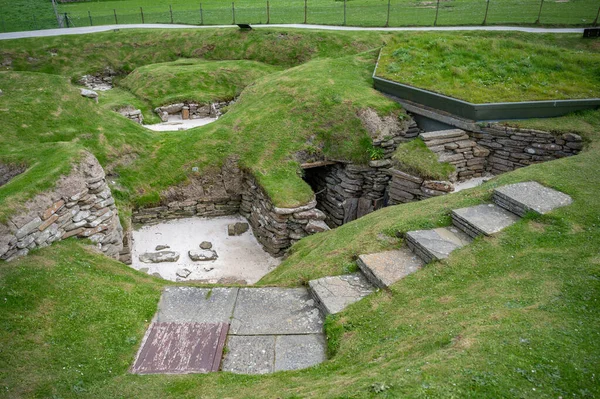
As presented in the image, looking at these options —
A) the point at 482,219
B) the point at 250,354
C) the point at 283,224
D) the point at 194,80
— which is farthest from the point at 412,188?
the point at 194,80

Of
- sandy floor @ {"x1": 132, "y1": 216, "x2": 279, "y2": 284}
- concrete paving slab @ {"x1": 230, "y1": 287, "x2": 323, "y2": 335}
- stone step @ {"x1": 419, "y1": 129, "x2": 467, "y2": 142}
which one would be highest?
stone step @ {"x1": 419, "y1": 129, "x2": 467, "y2": 142}

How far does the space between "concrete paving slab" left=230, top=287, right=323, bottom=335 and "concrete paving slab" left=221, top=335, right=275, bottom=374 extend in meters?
0.18

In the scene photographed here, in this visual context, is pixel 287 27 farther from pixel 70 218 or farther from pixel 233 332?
pixel 233 332


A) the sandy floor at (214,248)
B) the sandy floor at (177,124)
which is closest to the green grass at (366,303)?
the sandy floor at (214,248)

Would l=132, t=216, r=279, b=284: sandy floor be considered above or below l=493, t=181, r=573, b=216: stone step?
below

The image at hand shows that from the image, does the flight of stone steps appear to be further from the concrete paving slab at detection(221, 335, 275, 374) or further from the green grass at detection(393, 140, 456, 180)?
the green grass at detection(393, 140, 456, 180)

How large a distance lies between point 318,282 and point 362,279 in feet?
2.93

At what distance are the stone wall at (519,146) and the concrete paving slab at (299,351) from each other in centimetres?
992

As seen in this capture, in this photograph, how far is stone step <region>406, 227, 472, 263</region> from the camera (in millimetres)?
8422

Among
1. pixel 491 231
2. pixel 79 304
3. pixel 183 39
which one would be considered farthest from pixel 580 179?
pixel 183 39

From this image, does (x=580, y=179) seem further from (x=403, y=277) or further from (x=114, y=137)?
(x=114, y=137)

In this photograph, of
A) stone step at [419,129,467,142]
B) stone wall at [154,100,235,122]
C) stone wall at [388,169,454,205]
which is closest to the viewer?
stone wall at [388,169,454,205]

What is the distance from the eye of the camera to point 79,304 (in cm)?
801

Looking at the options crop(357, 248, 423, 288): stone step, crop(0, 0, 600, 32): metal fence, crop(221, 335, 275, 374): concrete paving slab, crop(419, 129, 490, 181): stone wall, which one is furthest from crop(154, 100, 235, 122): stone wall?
crop(221, 335, 275, 374): concrete paving slab
